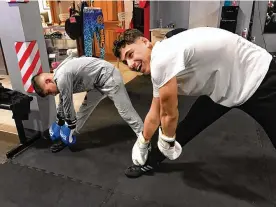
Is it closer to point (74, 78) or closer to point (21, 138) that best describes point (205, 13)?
point (74, 78)

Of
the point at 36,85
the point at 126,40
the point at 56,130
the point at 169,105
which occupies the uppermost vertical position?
the point at 126,40

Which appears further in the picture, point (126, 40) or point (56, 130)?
point (56, 130)

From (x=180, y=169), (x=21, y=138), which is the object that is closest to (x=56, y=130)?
(x=21, y=138)

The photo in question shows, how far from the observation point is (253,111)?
155cm

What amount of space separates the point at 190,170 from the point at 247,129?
104cm

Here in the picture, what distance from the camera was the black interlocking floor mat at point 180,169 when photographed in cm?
180

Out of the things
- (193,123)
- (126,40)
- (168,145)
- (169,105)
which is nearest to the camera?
(169,105)

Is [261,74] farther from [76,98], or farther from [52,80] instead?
[76,98]

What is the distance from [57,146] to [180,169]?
118cm

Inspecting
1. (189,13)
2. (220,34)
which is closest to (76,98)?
(220,34)

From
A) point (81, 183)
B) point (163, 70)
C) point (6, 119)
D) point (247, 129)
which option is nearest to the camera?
point (163, 70)

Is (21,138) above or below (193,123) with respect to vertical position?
below

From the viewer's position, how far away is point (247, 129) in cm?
273

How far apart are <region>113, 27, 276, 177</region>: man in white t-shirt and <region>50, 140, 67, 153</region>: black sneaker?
1.19 m
